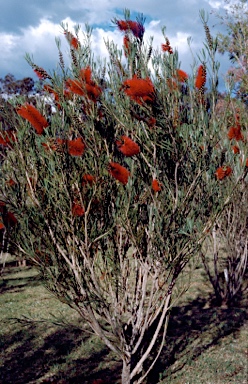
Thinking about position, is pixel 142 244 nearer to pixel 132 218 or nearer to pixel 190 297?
pixel 132 218

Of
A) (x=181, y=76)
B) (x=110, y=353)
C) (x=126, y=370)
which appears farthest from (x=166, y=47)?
(x=110, y=353)

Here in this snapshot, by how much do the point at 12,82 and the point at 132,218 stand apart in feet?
61.7

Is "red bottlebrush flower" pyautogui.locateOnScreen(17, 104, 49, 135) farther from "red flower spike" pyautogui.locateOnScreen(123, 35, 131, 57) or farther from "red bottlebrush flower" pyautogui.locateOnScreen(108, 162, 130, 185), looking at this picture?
"red flower spike" pyautogui.locateOnScreen(123, 35, 131, 57)

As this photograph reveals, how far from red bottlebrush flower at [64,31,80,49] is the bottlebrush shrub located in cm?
4

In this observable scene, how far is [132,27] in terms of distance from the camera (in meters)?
3.69

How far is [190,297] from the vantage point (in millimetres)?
8844

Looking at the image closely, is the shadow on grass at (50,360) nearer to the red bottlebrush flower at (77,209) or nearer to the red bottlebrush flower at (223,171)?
the red bottlebrush flower at (77,209)

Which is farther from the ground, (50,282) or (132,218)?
(132,218)

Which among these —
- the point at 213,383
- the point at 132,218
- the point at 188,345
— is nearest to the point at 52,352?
the point at 188,345

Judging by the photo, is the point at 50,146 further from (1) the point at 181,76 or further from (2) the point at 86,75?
(1) the point at 181,76

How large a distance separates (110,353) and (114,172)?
11.8 ft

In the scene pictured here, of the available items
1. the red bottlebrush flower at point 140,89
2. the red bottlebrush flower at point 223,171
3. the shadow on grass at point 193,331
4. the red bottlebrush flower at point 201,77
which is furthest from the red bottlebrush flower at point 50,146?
the shadow on grass at point 193,331

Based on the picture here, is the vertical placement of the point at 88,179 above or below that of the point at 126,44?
below

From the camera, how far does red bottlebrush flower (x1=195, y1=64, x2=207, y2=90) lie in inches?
135
